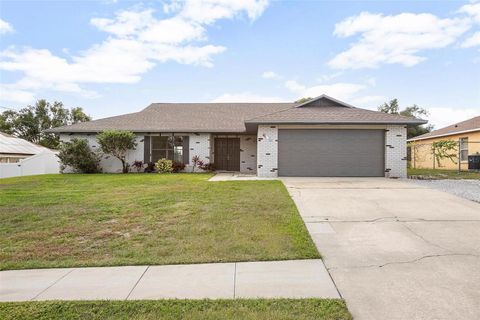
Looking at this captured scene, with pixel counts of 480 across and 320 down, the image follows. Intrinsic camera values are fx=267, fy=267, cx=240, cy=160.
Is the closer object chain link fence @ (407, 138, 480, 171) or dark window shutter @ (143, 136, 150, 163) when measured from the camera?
dark window shutter @ (143, 136, 150, 163)

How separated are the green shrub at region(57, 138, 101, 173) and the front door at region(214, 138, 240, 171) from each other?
7.29 m

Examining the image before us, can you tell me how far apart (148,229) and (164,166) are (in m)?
10.8

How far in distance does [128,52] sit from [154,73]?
346 centimetres

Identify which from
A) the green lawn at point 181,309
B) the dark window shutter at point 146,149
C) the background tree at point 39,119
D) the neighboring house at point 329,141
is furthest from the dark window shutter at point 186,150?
the background tree at point 39,119

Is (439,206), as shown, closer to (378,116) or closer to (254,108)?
(378,116)

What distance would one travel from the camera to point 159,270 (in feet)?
10.7

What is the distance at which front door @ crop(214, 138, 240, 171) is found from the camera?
16484 mm

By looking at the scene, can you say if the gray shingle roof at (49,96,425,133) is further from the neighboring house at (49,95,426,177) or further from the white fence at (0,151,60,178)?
the white fence at (0,151,60,178)

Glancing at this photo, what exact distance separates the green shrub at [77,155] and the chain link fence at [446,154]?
2049 centimetres

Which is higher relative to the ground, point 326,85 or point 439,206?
point 326,85

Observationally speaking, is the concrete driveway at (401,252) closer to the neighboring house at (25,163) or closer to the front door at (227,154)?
the front door at (227,154)

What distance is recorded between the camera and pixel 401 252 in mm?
3744

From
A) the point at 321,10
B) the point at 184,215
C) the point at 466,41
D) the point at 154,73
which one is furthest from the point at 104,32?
the point at 466,41

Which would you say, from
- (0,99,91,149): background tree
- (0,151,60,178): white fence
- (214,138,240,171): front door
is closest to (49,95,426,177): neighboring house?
(214,138,240,171): front door
